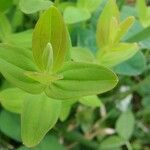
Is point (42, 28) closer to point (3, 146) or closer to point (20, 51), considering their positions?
point (20, 51)

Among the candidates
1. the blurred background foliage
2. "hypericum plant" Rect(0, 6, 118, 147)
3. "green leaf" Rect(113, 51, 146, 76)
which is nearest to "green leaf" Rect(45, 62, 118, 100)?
"hypericum plant" Rect(0, 6, 118, 147)

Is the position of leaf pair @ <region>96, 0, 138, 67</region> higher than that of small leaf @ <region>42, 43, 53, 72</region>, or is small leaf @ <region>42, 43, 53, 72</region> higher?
small leaf @ <region>42, 43, 53, 72</region>

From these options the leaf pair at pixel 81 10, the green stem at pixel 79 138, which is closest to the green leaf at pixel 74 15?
the leaf pair at pixel 81 10

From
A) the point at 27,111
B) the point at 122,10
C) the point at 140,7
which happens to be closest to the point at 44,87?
the point at 27,111

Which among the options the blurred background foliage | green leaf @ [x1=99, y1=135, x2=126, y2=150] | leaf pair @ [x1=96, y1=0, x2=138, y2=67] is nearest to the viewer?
leaf pair @ [x1=96, y1=0, x2=138, y2=67]

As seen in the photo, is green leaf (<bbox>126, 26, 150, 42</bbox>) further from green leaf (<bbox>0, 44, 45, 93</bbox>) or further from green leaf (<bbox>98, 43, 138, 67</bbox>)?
green leaf (<bbox>0, 44, 45, 93</bbox>)

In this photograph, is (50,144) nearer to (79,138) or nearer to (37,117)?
(79,138)
